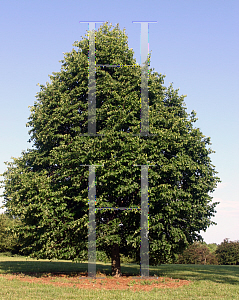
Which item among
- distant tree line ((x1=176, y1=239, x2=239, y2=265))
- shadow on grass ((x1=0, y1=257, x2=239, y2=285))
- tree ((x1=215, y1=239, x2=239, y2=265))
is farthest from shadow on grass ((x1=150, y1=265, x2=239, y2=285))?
tree ((x1=215, y1=239, x2=239, y2=265))

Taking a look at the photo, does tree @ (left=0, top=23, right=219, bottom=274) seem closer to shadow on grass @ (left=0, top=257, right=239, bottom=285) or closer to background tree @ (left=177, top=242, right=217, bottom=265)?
shadow on grass @ (left=0, top=257, right=239, bottom=285)

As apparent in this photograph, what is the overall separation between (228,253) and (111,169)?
44095 millimetres

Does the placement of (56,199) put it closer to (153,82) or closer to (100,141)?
(100,141)

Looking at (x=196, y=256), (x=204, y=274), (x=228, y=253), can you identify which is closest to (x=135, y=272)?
(x=204, y=274)

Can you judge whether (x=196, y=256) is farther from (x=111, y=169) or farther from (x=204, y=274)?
(x=111, y=169)

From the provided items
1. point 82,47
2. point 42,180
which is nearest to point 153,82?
point 82,47

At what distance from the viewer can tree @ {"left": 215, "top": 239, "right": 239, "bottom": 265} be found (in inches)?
2048

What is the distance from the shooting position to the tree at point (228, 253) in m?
52.0

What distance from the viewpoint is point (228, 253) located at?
173 feet

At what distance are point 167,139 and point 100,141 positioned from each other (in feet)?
14.8

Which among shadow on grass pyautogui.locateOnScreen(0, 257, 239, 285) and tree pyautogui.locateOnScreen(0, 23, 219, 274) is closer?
tree pyautogui.locateOnScreen(0, 23, 219, 274)

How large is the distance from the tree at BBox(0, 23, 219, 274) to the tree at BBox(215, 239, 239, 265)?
118ft

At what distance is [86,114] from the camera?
2141 cm

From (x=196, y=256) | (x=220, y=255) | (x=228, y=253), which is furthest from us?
(x=196, y=256)
